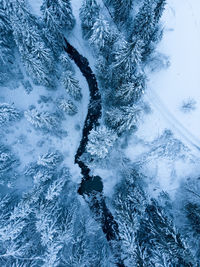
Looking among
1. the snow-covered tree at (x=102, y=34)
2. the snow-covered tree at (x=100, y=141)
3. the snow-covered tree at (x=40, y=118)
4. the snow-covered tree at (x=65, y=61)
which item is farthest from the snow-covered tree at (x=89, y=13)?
the snow-covered tree at (x=100, y=141)

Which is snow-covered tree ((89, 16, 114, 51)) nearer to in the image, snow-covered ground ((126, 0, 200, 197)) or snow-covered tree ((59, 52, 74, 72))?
snow-covered tree ((59, 52, 74, 72))

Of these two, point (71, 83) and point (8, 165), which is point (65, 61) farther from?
point (8, 165)

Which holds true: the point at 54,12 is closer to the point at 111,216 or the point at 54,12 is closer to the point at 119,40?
the point at 119,40

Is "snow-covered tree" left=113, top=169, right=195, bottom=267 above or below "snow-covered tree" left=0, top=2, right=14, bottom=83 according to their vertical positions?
below

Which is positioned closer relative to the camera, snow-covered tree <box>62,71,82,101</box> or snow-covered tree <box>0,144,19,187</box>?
snow-covered tree <box>62,71,82,101</box>

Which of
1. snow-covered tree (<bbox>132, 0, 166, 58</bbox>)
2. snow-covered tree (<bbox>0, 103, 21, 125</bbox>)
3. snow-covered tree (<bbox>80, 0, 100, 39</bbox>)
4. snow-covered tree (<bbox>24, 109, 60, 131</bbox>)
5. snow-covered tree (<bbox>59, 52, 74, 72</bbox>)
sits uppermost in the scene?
snow-covered tree (<bbox>132, 0, 166, 58</bbox>)

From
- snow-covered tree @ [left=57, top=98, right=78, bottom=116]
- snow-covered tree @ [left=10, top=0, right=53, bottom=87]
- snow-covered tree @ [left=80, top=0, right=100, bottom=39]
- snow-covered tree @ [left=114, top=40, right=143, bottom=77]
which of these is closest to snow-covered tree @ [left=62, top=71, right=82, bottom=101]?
snow-covered tree @ [left=57, top=98, right=78, bottom=116]

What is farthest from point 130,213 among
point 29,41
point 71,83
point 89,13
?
point 89,13
